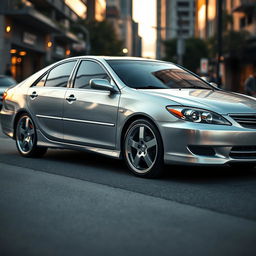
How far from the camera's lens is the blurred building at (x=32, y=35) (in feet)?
121

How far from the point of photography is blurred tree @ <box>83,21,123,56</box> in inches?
2461

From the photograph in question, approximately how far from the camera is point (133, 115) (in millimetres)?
6750

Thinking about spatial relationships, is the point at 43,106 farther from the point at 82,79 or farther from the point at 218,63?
the point at 218,63

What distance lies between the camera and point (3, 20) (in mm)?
36938

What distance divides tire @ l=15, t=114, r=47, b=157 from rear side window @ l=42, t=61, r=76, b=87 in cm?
61

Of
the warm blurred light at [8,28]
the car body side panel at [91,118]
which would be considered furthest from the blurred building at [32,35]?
the car body side panel at [91,118]

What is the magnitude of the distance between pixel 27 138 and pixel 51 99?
0.81 metres

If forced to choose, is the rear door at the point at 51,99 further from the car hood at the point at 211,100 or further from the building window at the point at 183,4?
the building window at the point at 183,4

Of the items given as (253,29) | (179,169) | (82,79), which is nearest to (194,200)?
(179,169)

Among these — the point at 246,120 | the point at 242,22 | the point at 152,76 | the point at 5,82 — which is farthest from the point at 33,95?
the point at 242,22

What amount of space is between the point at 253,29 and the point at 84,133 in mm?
39944

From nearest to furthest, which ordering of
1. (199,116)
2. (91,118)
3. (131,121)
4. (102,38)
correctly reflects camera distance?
(199,116)
(131,121)
(91,118)
(102,38)

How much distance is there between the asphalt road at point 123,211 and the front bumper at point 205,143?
270mm

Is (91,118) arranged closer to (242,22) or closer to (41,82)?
(41,82)
